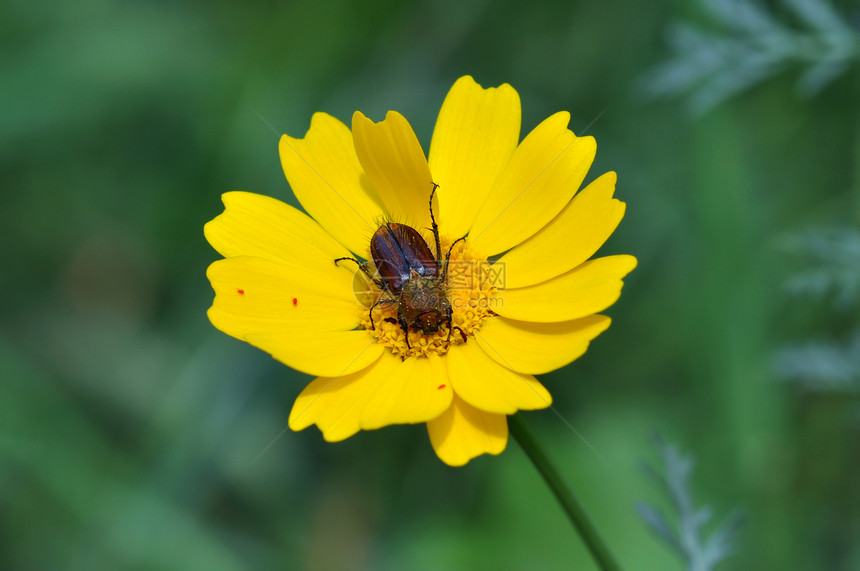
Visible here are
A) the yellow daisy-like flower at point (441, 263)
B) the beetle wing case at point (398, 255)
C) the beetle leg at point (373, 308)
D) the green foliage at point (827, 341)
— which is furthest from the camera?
the green foliage at point (827, 341)

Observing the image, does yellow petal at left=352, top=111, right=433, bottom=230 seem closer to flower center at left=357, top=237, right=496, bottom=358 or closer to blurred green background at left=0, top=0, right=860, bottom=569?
flower center at left=357, top=237, right=496, bottom=358

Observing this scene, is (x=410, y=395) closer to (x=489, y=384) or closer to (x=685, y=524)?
(x=489, y=384)

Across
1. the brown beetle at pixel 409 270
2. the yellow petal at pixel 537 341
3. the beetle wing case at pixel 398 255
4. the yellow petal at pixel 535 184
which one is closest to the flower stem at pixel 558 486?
the yellow petal at pixel 537 341

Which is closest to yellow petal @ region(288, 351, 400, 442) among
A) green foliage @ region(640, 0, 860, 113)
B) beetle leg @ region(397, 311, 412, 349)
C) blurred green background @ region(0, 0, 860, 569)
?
beetle leg @ region(397, 311, 412, 349)

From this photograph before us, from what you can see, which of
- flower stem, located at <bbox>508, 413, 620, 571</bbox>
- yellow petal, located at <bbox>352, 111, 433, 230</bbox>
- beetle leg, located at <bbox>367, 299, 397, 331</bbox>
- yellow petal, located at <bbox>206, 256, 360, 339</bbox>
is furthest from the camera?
beetle leg, located at <bbox>367, 299, 397, 331</bbox>

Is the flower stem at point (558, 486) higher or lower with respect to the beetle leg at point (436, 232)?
lower

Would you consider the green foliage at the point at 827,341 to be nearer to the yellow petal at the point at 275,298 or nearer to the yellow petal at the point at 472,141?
the yellow petal at the point at 472,141
